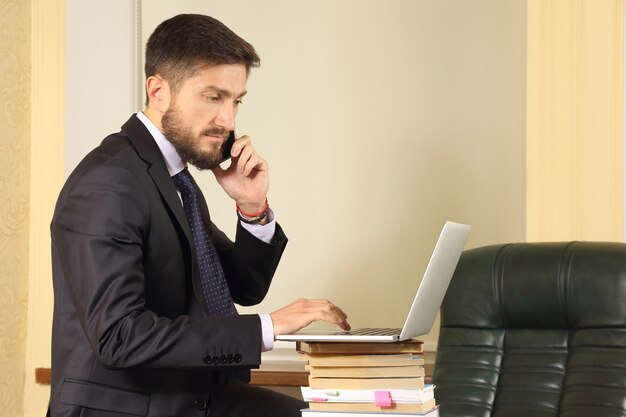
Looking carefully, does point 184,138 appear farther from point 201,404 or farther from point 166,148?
point 201,404

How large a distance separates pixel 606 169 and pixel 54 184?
2191 millimetres

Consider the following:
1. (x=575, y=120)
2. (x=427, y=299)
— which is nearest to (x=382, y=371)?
(x=427, y=299)

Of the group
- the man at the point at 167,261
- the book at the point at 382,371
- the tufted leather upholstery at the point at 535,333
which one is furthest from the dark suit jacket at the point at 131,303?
the tufted leather upholstery at the point at 535,333

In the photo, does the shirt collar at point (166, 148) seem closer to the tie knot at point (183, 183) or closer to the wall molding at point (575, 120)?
the tie knot at point (183, 183)

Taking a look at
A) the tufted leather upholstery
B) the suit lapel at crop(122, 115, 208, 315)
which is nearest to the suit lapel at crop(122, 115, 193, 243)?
Answer: the suit lapel at crop(122, 115, 208, 315)

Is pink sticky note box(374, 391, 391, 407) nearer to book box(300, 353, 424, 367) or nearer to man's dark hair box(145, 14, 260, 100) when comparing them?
book box(300, 353, 424, 367)

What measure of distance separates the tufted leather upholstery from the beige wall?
5.98ft

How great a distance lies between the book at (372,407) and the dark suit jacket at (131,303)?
0.21 m

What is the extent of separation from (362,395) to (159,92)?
3.28 feet

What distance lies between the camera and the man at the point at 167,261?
1.99 meters

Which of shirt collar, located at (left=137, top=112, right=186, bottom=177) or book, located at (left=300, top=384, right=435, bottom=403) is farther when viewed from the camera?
shirt collar, located at (left=137, top=112, right=186, bottom=177)

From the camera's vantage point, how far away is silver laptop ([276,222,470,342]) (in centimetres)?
185

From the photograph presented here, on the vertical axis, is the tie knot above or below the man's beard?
below

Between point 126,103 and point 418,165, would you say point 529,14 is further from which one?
point 126,103
